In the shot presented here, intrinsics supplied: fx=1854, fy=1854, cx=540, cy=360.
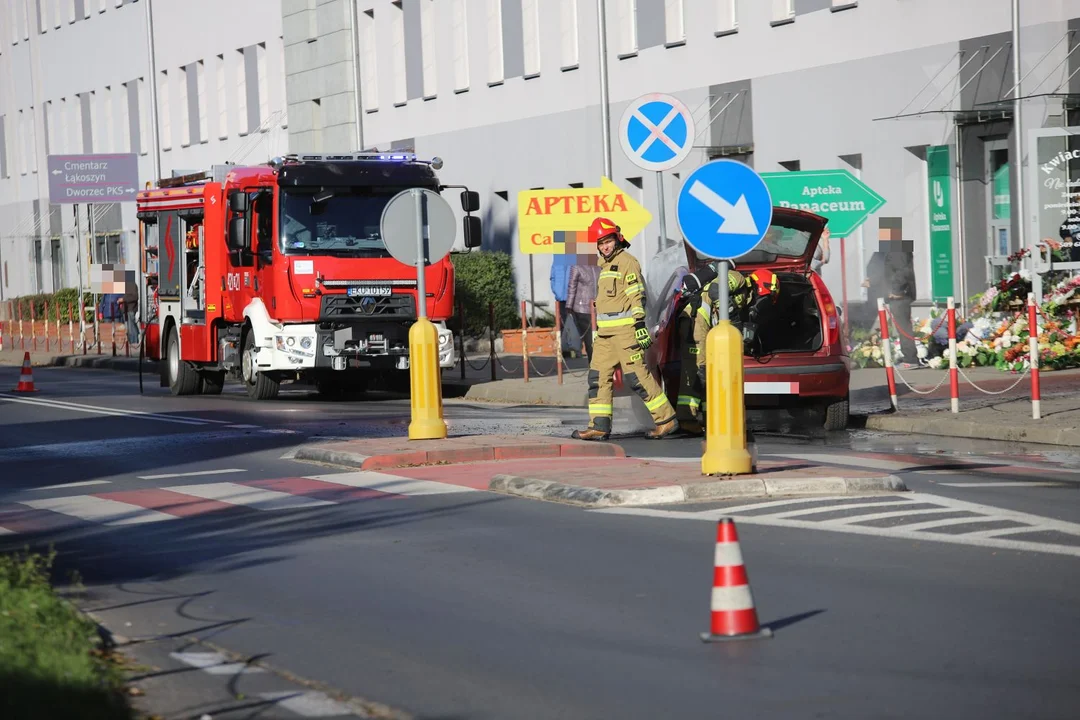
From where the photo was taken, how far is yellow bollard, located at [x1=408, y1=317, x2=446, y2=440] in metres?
15.2

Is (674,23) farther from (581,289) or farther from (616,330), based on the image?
(616,330)

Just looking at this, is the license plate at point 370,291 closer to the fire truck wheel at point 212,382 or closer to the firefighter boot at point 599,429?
the fire truck wheel at point 212,382

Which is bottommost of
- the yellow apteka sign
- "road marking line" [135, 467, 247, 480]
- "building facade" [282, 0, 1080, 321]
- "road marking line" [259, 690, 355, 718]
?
"road marking line" [259, 690, 355, 718]

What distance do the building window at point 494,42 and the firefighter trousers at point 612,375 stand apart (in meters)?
23.5

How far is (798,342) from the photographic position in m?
17.0

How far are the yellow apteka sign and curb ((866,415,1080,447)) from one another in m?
4.53

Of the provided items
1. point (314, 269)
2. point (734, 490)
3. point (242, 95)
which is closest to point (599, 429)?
point (734, 490)

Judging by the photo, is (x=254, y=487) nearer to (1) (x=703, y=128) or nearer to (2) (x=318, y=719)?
(2) (x=318, y=719)

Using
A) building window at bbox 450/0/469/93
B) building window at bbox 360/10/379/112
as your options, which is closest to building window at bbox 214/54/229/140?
building window at bbox 360/10/379/112

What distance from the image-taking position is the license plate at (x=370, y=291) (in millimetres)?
23469

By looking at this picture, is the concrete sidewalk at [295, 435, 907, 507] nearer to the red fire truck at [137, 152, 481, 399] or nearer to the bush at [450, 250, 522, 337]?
the red fire truck at [137, 152, 481, 399]

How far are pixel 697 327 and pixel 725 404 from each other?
4.30m

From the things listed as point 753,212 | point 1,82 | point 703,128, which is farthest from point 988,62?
point 1,82

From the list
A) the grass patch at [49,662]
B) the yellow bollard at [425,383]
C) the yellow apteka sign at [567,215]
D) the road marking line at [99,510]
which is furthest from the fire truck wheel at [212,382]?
the grass patch at [49,662]
